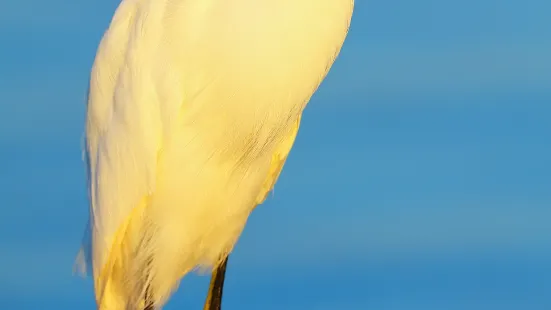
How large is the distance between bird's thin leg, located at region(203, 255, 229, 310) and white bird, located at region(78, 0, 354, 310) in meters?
0.07

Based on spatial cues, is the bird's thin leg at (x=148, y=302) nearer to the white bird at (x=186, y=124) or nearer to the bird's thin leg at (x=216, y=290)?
the white bird at (x=186, y=124)

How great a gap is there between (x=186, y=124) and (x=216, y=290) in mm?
537

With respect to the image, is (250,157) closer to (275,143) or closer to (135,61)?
(275,143)

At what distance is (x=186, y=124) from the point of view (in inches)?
88.0

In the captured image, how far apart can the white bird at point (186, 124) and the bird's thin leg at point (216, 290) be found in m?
0.07

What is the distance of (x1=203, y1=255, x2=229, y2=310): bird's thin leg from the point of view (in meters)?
2.58

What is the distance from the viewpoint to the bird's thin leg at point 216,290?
258 cm

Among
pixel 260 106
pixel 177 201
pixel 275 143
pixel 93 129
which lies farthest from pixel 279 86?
pixel 93 129

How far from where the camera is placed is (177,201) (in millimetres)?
2301

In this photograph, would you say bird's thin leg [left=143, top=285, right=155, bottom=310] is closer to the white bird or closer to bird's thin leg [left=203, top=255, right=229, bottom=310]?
the white bird

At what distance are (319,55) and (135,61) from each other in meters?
0.43

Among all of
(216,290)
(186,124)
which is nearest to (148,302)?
(216,290)

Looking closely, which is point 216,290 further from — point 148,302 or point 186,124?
point 186,124

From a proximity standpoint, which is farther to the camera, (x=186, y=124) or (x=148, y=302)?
(x=148, y=302)
